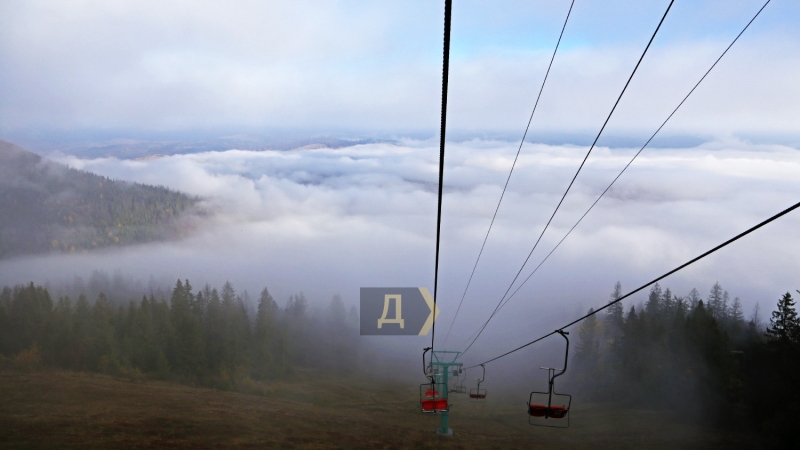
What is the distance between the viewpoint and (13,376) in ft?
385

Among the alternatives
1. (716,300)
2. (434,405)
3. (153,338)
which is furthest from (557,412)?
(716,300)

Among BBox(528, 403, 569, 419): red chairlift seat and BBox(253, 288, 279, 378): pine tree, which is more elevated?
BBox(528, 403, 569, 419): red chairlift seat

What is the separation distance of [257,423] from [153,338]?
47506 mm

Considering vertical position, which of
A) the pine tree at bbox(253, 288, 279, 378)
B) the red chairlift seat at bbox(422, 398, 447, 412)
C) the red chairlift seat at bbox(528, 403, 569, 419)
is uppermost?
the red chairlift seat at bbox(528, 403, 569, 419)

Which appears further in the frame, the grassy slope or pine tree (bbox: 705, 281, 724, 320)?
pine tree (bbox: 705, 281, 724, 320)

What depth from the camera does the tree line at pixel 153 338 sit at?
126 m

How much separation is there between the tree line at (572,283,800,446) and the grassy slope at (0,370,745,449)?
4.60m

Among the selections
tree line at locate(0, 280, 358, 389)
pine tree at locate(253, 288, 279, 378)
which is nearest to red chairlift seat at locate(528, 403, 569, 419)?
tree line at locate(0, 280, 358, 389)

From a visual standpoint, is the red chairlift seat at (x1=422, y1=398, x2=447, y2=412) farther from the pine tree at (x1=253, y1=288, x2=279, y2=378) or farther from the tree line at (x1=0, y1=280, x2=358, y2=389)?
the pine tree at (x1=253, y1=288, x2=279, y2=378)

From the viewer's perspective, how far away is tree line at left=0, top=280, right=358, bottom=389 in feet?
412

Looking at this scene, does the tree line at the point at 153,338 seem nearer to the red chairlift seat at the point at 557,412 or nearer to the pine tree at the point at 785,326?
the pine tree at the point at 785,326

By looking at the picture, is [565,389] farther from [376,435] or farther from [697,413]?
[376,435]

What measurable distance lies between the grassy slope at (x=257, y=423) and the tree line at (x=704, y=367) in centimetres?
460

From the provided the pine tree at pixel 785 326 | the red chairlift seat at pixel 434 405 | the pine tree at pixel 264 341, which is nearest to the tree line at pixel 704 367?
the pine tree at pixel 785 326
